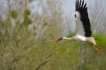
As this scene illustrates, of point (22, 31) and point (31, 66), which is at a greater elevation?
point (22, 31)

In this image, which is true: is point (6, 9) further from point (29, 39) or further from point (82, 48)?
point (82, 48)

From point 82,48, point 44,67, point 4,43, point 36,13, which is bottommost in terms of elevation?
point 82,48

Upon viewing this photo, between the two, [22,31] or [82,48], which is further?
[82,48]

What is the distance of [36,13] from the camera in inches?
792

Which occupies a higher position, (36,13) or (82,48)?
(36,13)

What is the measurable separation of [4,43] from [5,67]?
1167mm

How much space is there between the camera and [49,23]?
20266mm

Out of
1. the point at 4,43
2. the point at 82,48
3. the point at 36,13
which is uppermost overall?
the point at 36,13

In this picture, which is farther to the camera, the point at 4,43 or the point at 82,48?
the point at 82,48

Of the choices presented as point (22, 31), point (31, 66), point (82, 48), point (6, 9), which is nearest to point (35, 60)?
point (31, 66)

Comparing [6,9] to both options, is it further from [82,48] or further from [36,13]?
[82,48]

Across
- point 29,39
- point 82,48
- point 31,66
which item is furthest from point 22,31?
point 82,48

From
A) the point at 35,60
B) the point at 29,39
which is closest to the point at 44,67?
the point at 35,60

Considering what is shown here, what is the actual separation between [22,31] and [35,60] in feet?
5.66
